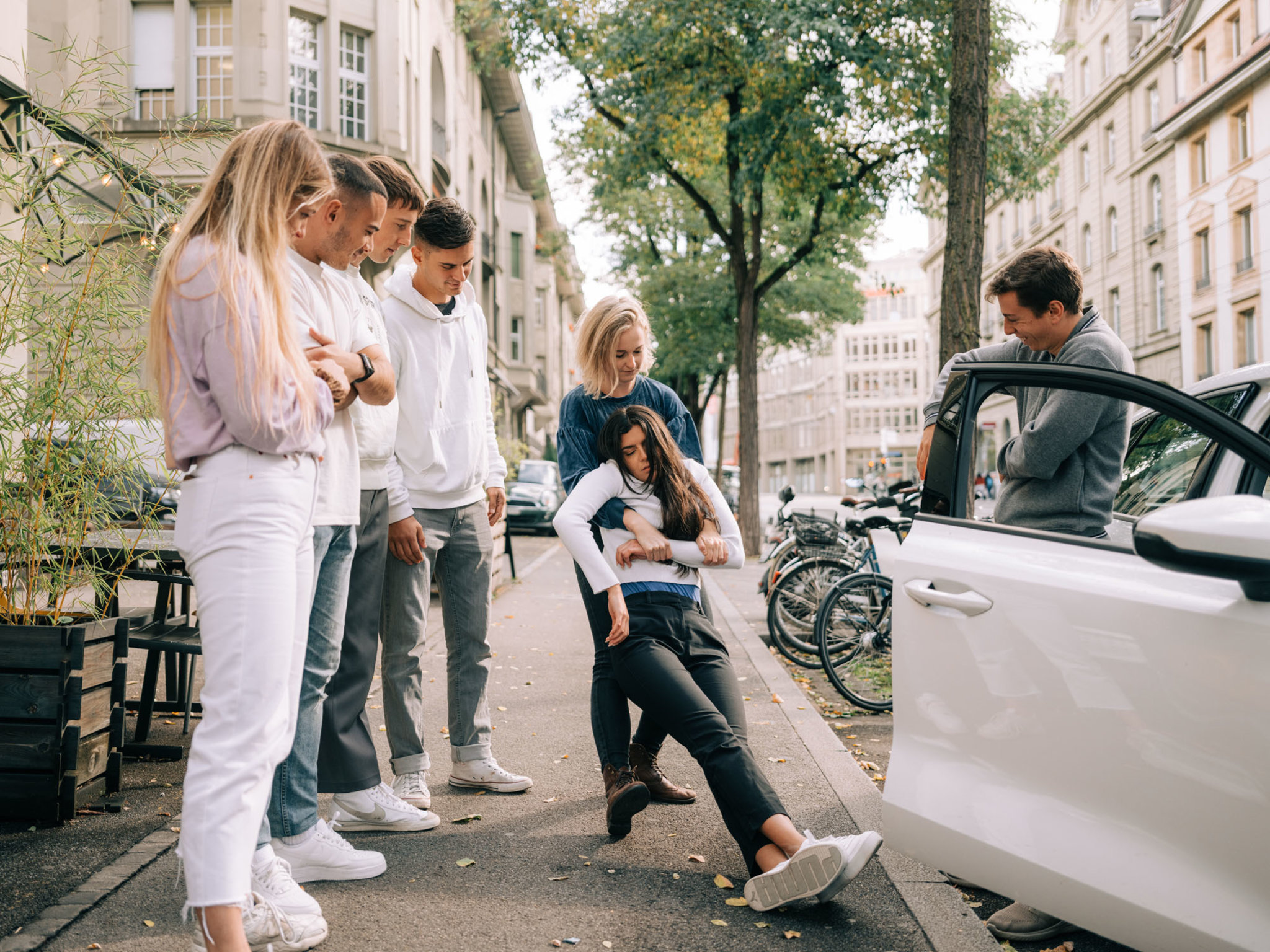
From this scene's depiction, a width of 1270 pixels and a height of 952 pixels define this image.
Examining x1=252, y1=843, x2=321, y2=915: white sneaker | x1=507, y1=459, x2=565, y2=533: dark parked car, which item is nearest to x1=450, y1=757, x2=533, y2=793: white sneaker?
x1=252, y1=843, x2=321, y2=915: white sneaker

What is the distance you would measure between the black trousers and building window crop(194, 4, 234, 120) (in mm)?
19039

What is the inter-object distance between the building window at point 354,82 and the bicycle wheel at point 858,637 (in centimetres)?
1707

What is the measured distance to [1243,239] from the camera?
116 feet

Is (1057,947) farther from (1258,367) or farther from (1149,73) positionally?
(1149,73)

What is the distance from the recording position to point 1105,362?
10.6 ft

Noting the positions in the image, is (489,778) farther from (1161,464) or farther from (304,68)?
(304,68)

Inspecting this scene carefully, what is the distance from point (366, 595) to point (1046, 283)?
238 cm

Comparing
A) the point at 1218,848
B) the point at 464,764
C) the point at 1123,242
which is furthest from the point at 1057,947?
the point at 1123,242

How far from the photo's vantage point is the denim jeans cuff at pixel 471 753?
4340mm

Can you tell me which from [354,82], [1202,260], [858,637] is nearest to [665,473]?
[858,637]

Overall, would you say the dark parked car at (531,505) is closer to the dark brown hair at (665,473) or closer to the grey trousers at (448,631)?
the grey trousers at (448,631)

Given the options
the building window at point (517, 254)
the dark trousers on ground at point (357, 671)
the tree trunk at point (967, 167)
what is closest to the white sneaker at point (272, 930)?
the dark trousers on ground at point (357, 671)

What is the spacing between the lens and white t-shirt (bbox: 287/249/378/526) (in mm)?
2912

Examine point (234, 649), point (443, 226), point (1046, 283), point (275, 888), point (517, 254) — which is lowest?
point (275, 888)
